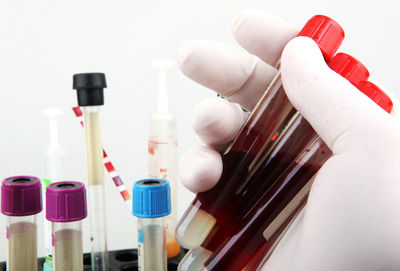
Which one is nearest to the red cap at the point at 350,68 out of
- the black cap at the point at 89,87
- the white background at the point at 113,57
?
the black cap at the point at 89,87

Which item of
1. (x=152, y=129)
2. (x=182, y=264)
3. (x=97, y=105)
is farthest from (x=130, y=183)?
(x=182, y=264)

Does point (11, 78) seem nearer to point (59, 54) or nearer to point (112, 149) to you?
point (59, 54)

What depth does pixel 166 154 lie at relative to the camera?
939mm

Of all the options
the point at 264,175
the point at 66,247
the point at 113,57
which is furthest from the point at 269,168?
the point at 113,57

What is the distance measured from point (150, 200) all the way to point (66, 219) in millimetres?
125

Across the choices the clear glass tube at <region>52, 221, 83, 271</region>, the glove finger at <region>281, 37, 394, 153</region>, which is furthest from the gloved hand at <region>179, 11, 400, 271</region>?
the clear glass tube at <region>52, 221, 83, 271</region>

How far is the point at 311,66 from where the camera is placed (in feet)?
1.73

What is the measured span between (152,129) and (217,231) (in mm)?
402

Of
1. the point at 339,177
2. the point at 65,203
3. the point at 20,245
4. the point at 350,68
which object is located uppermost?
Result: the point at 350,68

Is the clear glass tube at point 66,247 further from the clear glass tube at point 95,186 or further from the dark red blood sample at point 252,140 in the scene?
the dark red blood sample at point 252,140

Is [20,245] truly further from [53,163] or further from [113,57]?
[113,57]

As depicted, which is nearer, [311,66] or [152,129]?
[311,66]

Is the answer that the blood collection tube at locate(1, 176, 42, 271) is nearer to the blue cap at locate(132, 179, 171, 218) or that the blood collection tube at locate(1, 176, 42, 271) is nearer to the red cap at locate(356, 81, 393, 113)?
the blue cap at locate(132, 179, 171, 218)

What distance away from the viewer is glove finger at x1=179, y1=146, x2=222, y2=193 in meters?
0.58
